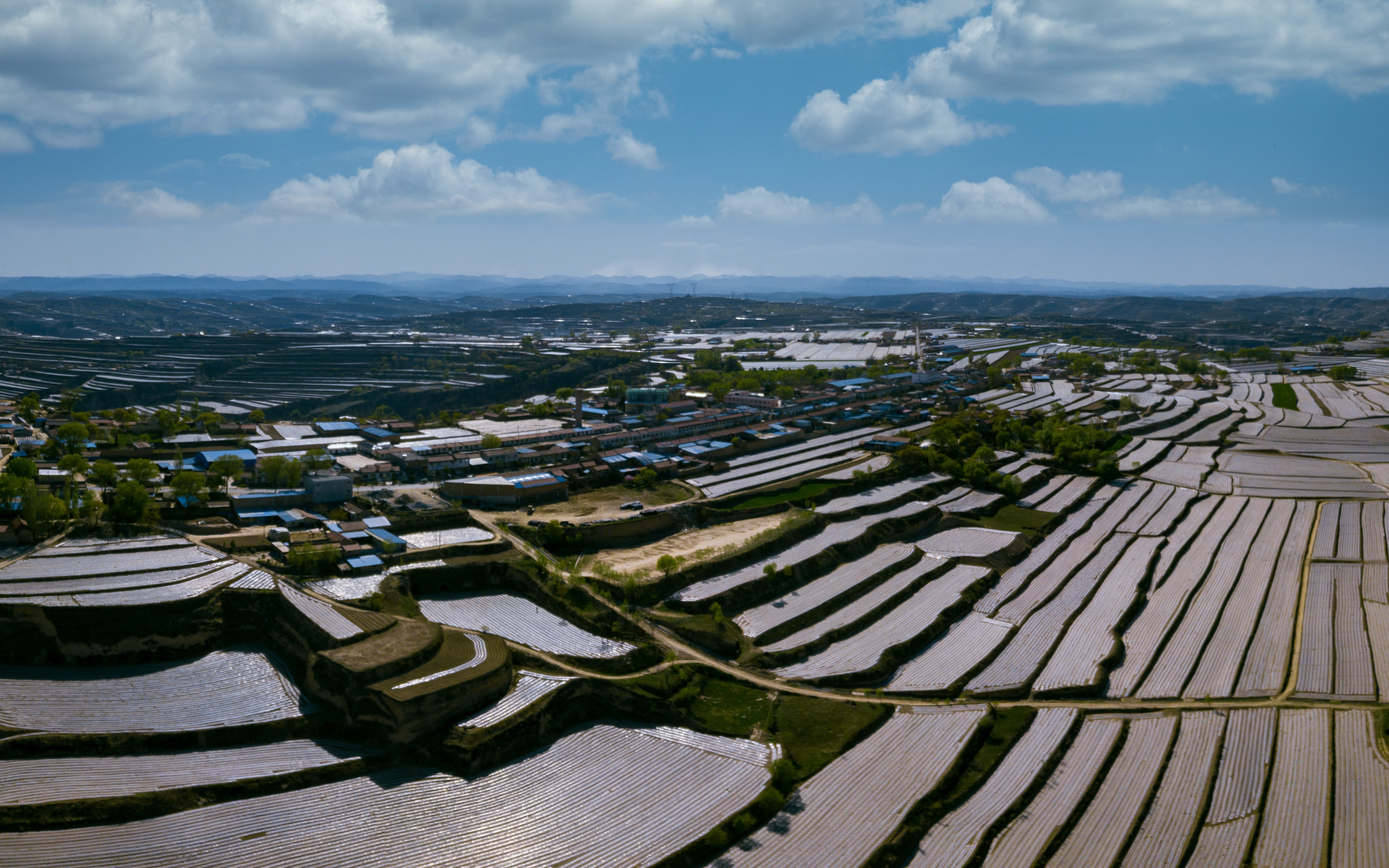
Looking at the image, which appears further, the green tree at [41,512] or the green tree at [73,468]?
the green tree at [73,468]

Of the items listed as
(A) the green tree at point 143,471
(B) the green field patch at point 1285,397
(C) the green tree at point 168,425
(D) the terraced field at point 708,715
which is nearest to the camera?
(D) the terraced field at point 708,715

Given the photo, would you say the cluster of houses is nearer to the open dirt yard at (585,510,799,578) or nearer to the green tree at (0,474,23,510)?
the green tree at (0,474,23,510)

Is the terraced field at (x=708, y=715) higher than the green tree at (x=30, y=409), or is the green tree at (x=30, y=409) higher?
the green tree at (x=30, y=409)


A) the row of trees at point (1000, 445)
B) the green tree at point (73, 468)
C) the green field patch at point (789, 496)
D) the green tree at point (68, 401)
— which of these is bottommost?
the green field patch at point (789, 496)

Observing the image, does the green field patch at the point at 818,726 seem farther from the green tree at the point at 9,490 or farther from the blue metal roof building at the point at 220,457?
the blue metal roof building at the point at 220,457

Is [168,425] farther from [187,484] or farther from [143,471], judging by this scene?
[187,484]

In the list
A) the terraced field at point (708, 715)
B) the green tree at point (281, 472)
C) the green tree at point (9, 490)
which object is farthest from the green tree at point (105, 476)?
the terraced field at point (708, 715)
